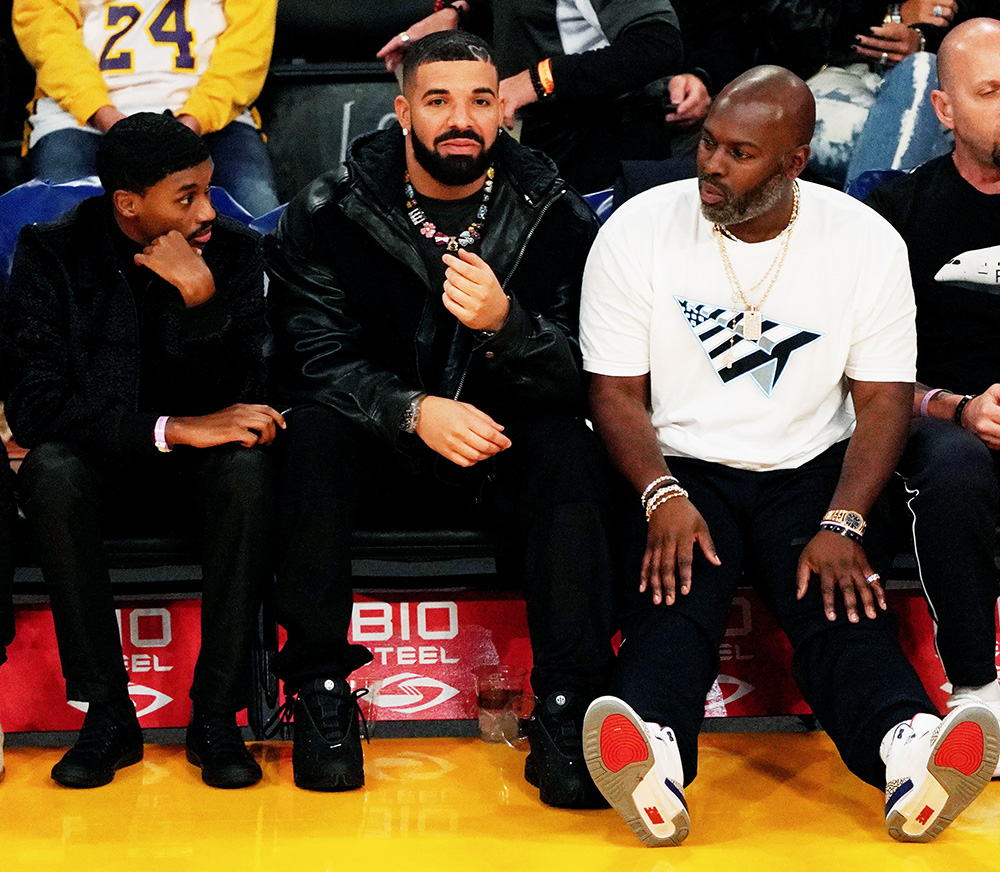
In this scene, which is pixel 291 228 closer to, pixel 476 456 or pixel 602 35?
pixel 476 456

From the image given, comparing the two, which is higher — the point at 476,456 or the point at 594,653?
the point at 476,456

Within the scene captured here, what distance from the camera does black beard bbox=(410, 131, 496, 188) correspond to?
309 centimetres

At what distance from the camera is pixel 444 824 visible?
2516 mm

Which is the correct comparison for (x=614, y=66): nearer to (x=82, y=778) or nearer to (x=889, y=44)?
(x=889, y=44)

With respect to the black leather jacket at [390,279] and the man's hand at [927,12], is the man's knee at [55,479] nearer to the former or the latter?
the black leather jacket at [390,279]

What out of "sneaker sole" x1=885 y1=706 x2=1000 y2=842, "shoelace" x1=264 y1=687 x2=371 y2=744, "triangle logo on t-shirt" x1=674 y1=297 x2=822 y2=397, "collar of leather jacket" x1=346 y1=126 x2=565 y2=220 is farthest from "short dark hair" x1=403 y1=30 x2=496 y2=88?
"sneaker sole" x1=885 y1=706 x2=1000 y2=842

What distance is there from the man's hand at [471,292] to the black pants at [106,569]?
526mm

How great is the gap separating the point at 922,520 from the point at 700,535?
47 cm

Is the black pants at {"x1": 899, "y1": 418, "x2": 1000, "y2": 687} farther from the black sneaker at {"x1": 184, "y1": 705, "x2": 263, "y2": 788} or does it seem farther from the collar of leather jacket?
the black sneaker at {"x1": 184, "y1": 705, "x2": 263, "y2": 788}

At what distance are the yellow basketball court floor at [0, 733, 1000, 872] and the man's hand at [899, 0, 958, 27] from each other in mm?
2607

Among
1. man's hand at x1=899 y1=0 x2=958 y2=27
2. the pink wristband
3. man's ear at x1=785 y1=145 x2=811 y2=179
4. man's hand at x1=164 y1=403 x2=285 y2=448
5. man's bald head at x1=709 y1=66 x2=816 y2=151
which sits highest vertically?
man's hand at x1=899 y1=0 x2=958 y2=27

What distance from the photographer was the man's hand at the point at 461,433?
2781 mm

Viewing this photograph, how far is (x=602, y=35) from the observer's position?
4156 mm

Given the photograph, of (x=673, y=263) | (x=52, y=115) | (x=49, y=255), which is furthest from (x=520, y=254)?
(x=52, y=115)
